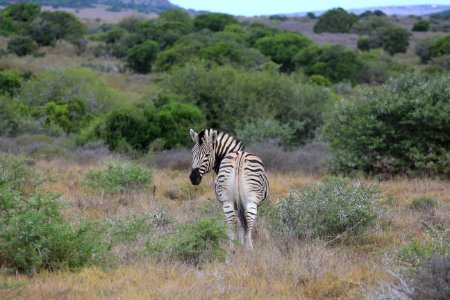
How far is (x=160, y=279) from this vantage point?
22.1ft

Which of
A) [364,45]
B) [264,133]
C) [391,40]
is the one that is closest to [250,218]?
[264,133]

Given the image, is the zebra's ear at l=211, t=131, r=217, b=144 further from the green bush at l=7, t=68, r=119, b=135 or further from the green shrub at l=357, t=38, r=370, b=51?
the green shrub at l=357, t=38, r=370, b=51

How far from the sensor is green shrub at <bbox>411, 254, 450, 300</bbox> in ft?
17.6

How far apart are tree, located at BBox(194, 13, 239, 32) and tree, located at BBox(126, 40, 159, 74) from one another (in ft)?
67.8

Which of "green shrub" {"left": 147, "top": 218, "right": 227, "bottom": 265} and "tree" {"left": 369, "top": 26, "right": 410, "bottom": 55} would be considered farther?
"tree" {"left": 369, "top": 26, "right": 410, "bottom": 55}

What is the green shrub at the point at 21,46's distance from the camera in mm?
51500

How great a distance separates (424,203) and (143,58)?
41540mm

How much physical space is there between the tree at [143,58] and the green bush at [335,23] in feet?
118

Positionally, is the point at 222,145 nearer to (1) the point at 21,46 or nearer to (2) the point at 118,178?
(2) the point at 118,178

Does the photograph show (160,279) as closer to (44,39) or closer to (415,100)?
(415,100)

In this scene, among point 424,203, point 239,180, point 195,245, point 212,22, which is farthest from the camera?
point 212,22

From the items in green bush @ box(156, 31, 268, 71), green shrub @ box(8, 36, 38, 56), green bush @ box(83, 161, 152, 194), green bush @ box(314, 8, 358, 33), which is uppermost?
green bush @ box(83, 161, 152, 194)

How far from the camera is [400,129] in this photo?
16.3 metres

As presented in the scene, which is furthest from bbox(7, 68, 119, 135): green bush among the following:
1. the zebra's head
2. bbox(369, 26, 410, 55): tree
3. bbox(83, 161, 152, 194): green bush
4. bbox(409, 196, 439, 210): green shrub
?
bbox(369, 26, 410, 55): tree
